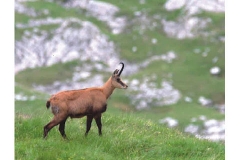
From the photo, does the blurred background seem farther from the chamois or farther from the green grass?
the chamois

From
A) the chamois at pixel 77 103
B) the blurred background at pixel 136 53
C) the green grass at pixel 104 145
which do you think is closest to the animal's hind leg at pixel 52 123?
the chamois at pixel 77 103

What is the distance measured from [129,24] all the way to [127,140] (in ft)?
195

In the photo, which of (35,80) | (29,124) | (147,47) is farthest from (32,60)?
(29,124)

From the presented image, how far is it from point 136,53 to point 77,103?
5353 cm

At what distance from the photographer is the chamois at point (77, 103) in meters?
10.4

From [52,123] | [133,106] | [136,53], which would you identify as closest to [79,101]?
[52,123]

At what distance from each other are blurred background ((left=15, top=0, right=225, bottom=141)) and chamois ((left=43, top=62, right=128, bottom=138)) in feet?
104

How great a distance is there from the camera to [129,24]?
6994 cm

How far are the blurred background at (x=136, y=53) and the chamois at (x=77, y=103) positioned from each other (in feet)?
104

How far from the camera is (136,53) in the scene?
63875 millimetres

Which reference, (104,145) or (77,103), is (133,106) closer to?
(104,145)

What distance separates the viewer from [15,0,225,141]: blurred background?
5066 cm
